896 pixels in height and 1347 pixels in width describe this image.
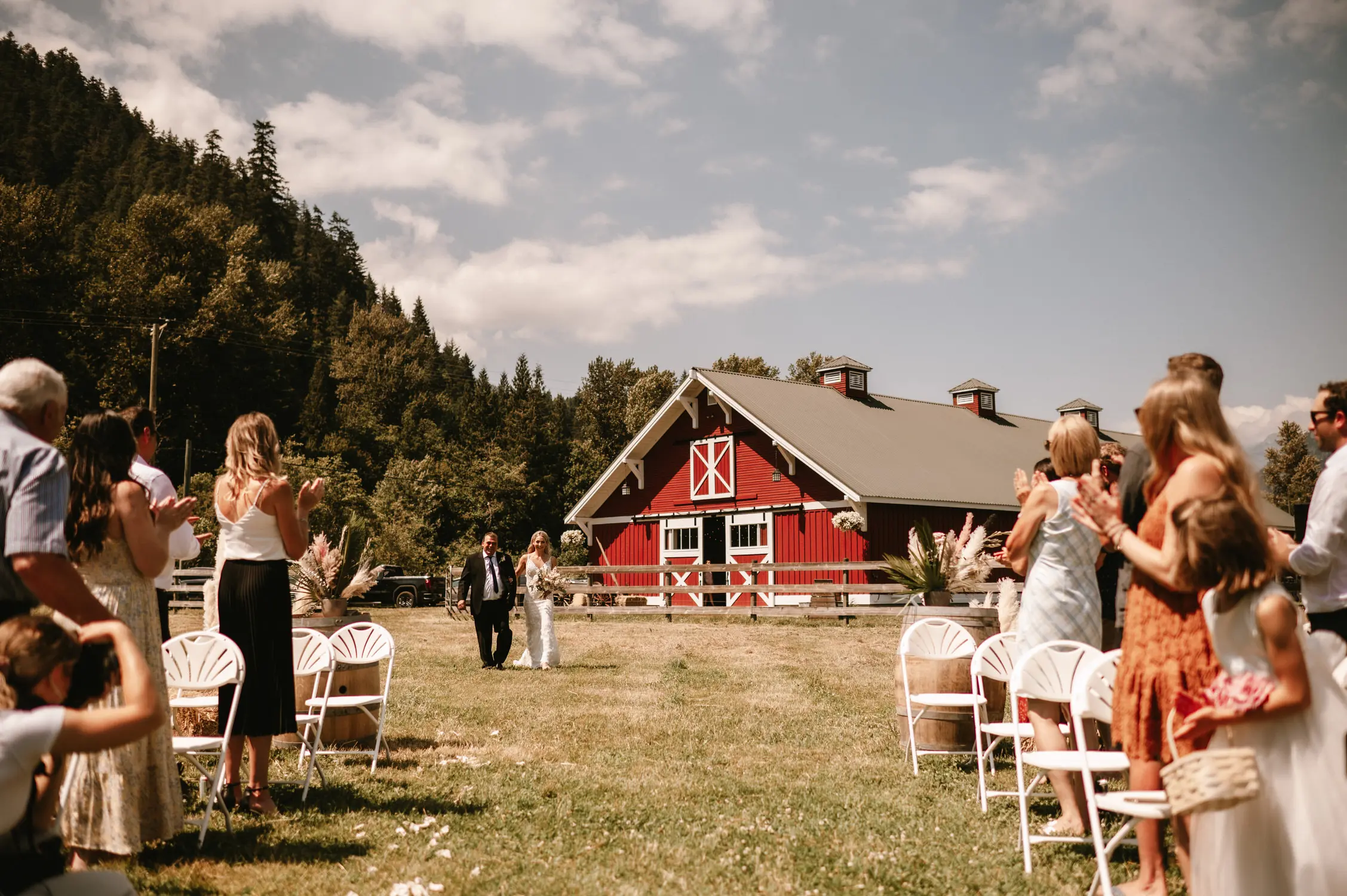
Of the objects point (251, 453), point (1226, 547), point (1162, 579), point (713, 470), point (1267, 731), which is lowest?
point (1267, 731)

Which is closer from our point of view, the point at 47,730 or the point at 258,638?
the point at 47,730

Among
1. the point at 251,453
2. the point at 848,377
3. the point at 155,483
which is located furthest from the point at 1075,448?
the point at 848,377

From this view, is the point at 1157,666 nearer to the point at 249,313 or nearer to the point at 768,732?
the point at 768,732

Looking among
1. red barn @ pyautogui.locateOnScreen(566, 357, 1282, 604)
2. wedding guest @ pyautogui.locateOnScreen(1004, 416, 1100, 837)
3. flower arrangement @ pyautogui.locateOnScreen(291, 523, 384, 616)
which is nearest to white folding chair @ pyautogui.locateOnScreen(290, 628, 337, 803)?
flower arrangement @ pyautogui.locateOnScreen(291, 523, 384, 616)

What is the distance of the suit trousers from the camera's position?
14.7 m

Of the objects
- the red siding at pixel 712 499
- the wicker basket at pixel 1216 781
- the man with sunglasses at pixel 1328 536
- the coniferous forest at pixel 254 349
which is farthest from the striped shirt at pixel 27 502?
the coniferous forest at pixel 254 349

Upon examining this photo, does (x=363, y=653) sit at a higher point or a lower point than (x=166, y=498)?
lower

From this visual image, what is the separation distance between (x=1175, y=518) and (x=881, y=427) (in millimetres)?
30997

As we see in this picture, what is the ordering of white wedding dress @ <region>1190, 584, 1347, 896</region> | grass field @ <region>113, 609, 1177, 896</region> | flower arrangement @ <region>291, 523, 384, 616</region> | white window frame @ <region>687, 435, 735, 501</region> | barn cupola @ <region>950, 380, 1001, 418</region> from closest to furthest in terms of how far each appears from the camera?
white wedding dress @ <region>1190, 584, 1347, 896</region> → grass field @ <region>113, 609, 1177, 896</region> → flower arrangement @ <region>291, 523, 384, 616</region> → white window frame @ <region>687, 435, 735, 501</region> → barn cupola @ <region>950, 380, 1001, 418</region>

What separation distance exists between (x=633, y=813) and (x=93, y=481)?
3.38m

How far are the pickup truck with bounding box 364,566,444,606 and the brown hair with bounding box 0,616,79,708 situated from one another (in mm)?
32675

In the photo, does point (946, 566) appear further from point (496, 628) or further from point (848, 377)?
point (848, 377)

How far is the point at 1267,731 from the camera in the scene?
Answer: 3.23 meters

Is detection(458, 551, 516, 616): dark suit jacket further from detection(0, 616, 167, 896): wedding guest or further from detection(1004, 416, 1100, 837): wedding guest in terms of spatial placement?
detection(0, 616, 167, 896): wedding guest
